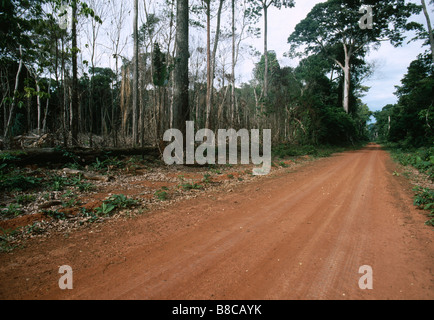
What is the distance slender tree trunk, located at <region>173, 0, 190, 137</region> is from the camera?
8.30 meters

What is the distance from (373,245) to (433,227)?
1.31m

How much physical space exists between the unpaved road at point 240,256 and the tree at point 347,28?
77.4ft

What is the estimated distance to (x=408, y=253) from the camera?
99.7 inches

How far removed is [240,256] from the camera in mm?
2490

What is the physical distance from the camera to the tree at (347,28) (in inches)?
808

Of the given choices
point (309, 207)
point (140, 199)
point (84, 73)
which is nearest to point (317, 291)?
point (309, 207)
